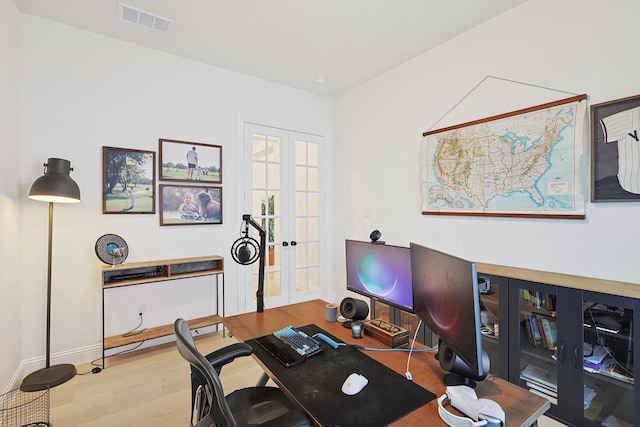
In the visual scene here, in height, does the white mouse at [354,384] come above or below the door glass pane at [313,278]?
above

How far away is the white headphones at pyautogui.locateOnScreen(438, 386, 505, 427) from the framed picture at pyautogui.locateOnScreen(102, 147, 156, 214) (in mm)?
3040

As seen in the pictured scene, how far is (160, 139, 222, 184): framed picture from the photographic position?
3.16 meters

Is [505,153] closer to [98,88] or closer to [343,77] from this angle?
[343,77]

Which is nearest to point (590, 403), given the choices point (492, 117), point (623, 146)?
point (623, 146)

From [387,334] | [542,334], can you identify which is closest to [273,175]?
[387,334]

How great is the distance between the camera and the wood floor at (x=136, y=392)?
204 centimetres

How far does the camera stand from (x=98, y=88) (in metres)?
2.84

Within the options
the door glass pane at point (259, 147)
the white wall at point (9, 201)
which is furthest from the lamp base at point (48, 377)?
the door glass pane at point (259, 147)

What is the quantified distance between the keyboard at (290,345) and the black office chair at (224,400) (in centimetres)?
11

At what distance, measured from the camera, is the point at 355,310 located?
172cm

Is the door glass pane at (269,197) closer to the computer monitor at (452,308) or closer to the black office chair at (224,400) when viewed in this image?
the black office chair at (224,400)

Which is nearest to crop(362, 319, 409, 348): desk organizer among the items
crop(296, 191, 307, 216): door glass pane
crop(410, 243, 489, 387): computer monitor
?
crop(410, 243, 489, 387): computer monitor

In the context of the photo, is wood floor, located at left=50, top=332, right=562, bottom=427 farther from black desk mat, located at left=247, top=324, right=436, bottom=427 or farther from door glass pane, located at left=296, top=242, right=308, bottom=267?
door glass pane, located at left=296, top=242, right=308, bottom=267

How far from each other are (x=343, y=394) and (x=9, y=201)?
2809mm
